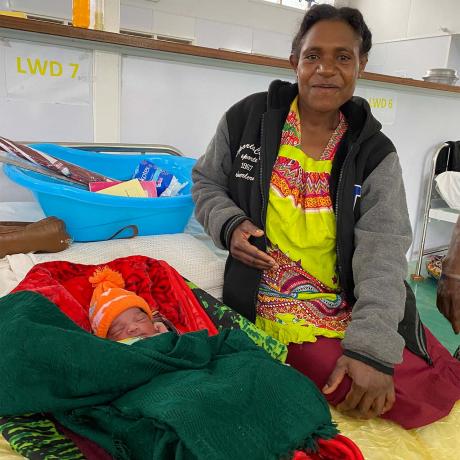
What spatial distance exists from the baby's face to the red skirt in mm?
363

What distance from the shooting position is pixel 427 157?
3.29m

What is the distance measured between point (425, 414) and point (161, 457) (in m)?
0.65

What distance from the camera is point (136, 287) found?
51.9 inches

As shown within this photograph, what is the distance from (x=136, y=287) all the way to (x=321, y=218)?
0.55m

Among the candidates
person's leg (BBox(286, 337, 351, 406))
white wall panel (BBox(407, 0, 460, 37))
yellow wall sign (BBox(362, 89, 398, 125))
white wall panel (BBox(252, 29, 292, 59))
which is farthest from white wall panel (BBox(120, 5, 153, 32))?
person's leg (BBox(286, 337, 351, 406))

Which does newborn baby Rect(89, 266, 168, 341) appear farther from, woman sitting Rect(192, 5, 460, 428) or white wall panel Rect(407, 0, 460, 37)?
white wall panel Rect(407, 0, 460, 37)

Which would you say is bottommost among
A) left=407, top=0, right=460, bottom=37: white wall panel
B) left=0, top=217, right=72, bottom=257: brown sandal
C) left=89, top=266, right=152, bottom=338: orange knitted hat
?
left=89, top=266, right=152, bottom=338: orange knitted hat

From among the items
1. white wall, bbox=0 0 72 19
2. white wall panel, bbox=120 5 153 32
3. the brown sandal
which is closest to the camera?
the brown sandal

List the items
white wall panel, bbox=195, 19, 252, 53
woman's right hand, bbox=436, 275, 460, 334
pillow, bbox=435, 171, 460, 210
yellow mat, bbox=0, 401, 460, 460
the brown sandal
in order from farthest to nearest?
1. white wall panel, bbox=195, 19, 252, 53
2. pillow, bbox=435, 171, 460, 210
3. the brown sandal
4. woman's right hand, bbox=436, 275, 460, 334
5. yellow mat, bbox=0, 401, 460, 460

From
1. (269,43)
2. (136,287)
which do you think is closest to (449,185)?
(136,287)

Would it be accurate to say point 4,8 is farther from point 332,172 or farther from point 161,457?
point 161,457

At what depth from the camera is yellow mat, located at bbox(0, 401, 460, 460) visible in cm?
95

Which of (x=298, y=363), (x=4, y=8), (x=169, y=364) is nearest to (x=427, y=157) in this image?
(x=298, y=363)

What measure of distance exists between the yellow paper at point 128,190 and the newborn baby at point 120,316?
1.72ft
